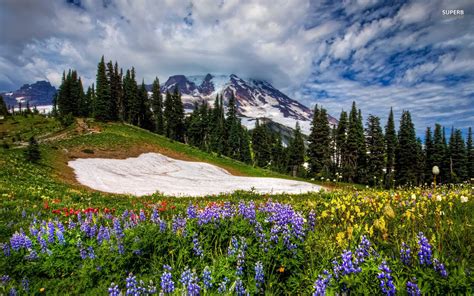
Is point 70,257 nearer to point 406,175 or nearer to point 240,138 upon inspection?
point 406,175

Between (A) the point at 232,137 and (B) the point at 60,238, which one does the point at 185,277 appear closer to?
(B) the point at 60,238

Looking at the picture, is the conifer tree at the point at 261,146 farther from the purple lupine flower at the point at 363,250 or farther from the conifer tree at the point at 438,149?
the purple lupine flower at the point at 363,250

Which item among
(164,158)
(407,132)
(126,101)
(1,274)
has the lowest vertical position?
(1,274)

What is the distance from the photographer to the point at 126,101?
81375 millimetres

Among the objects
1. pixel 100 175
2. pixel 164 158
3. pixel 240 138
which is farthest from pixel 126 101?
pixel 100 175

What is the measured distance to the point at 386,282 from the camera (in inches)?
119

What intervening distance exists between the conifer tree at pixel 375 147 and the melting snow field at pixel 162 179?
36.4 m

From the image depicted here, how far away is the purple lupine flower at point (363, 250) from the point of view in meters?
3.30

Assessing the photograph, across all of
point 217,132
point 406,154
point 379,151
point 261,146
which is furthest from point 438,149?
point 217,132

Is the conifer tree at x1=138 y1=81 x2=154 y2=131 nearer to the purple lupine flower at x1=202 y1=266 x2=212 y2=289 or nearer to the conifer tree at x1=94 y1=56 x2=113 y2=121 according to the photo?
the conifer tree at x1=94 y1=56 x2=113 y2=121

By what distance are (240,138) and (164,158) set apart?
4833 centimetres

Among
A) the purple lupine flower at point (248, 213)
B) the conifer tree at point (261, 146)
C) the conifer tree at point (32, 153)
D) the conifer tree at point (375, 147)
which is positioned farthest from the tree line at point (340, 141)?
the purple lupine flower at point (248, 213)

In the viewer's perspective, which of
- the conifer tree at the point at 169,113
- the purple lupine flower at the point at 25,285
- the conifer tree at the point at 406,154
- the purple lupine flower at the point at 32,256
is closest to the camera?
the purple lupine flower at the point at 25,285

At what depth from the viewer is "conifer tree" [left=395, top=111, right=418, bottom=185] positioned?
6319 cm
